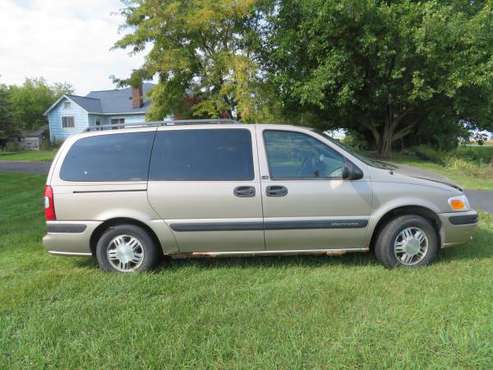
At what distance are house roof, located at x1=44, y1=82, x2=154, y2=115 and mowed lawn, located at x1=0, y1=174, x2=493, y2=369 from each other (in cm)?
3606

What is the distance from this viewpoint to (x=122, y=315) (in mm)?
3410

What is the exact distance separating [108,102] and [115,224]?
40.1 m

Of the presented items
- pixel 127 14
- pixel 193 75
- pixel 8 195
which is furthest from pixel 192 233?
pixel 127 14

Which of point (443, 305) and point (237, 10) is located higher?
point (237, 10)

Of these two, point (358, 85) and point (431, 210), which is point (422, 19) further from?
point (431, 210)

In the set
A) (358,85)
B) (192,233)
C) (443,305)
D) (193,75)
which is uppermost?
(193,75)

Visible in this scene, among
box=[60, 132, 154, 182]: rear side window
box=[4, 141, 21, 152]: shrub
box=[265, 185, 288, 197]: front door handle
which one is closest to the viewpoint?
box=[265, 185, 288, 197]: front door handle

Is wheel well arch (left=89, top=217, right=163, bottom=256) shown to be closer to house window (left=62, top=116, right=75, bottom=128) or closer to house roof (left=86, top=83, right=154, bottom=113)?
house roof (left=86, top=83, right=154, bottom=113)

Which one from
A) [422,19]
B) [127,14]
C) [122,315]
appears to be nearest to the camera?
[122,315]

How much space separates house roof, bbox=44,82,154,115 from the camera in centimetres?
3872

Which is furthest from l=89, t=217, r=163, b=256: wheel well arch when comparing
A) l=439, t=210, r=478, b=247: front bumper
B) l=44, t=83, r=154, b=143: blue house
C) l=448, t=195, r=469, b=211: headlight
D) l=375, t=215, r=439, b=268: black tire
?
l=44, t=83, r=154, b=143: blue house

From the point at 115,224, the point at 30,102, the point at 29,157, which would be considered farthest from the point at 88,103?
the point at 115,224

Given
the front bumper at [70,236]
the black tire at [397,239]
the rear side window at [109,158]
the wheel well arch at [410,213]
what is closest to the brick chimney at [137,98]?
the rear side window at [109,158]

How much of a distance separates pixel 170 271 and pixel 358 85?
1587 cm
